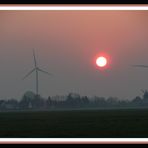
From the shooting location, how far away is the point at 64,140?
5.27 metres

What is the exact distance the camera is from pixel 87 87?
29.5 m

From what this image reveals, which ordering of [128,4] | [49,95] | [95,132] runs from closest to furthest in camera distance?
[128,4] → [95,132] → [49,95]

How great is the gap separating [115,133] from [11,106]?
13.8m

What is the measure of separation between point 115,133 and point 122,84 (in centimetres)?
1265

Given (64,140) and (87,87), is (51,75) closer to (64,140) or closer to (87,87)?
(87,87)

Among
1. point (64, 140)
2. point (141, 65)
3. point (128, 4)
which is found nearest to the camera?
point (128, 4)

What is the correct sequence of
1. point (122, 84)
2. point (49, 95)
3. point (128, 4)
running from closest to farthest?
point (128, 4), point (49, 95), point (122, 84)

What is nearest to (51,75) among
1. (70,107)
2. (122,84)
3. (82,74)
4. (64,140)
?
(82,74)
